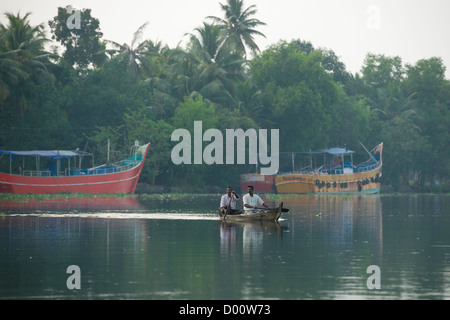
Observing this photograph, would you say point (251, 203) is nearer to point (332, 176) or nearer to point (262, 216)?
point (262, 216)

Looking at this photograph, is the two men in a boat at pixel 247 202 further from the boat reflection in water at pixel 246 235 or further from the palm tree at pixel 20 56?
the palm tree at pixel 20 56

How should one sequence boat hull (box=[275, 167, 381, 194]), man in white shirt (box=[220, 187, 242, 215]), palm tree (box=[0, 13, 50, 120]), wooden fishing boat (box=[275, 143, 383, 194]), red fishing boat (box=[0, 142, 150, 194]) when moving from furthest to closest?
1. wooden fishing boat (box=[275, 143, 383, 194])
2. boat hull (box=[275, 167, 381, 194])
3. palm tree (box=[0, 13, 50, 120])
4. red fishing boat (box=[0, 142, 150, 194])
5. man in white shirt (box=[220, 187, 242, 215])

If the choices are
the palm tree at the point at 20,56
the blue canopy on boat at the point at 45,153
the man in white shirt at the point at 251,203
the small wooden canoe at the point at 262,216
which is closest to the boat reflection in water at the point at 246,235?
the small wooden canoe at the point at 262,216

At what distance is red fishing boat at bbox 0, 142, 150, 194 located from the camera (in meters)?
55.5

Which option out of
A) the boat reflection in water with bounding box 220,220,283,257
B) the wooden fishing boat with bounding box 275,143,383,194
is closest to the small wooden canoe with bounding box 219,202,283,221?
the boat reflection in water with bounding box 220,220,283,257

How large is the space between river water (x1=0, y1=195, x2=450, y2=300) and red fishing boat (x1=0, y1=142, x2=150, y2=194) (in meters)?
21.0

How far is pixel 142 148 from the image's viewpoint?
208 feet

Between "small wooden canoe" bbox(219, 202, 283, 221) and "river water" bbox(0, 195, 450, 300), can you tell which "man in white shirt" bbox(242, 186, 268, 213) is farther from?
"river water" bbox(0, 195, 450, 300)

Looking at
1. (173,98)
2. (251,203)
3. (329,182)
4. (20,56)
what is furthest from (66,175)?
(251,203)

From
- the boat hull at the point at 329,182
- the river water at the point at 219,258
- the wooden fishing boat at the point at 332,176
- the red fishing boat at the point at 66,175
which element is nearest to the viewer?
the river water at the point at 219,258

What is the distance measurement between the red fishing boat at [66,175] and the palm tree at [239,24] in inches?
862

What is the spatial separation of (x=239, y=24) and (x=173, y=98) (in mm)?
12897

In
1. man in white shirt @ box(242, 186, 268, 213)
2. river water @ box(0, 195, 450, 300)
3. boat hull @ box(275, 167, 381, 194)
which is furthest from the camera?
boat hull @ box(275, 167, 381, 194)

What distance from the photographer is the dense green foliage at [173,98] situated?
6359cm
